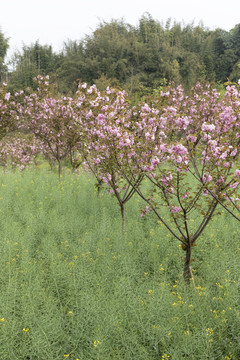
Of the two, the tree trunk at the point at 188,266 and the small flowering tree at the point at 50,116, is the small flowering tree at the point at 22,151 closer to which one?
the small flowering tree at the point at 50,116

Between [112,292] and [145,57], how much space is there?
34788 mm

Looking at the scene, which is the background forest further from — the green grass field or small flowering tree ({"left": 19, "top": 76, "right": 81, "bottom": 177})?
the green grass field

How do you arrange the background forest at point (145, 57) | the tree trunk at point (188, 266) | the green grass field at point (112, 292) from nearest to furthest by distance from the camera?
1. the green grass field at point (112, 292)
2. the tree trunk at point (188, 266)
3. the background forest at point (145, 57)

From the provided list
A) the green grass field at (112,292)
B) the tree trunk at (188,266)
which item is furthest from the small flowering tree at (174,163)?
the green grass field at (112,292)

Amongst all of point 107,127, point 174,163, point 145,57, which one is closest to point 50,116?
point 107,127

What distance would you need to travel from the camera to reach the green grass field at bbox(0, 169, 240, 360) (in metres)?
2.38

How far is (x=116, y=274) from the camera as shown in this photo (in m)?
3.51

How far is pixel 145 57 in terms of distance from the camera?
33.5 m

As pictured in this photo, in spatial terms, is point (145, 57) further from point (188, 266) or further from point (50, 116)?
point (188, 266)

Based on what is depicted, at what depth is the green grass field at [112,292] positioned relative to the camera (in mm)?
2375

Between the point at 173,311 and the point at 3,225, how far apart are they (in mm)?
3643

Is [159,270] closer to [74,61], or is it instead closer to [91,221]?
[91,221]

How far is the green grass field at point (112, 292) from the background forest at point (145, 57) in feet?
82.0

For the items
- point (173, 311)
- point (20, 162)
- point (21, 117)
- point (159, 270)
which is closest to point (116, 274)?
point (159, 270)
